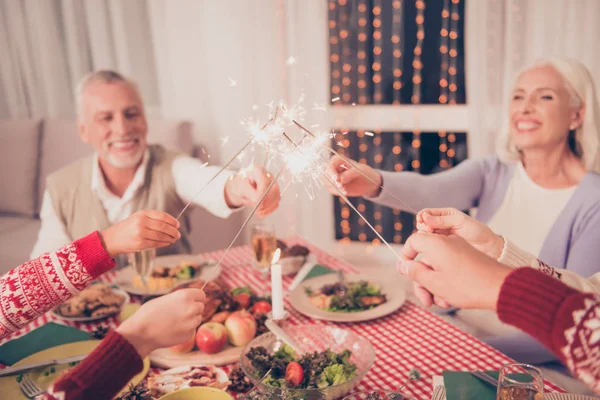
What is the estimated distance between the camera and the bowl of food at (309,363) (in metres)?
1.08

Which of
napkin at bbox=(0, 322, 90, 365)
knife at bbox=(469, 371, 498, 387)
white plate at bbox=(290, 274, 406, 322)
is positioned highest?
napkin at bbox=(0, 322, 90, 365)

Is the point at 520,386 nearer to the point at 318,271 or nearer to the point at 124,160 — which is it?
the point at 318,271

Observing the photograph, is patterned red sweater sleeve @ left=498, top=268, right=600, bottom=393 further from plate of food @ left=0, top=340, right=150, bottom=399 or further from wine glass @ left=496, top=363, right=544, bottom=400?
plate of food @ left=0, top=340, right=150, bottom=399

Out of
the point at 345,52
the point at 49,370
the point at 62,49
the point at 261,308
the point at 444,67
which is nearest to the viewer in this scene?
the point at 49,370

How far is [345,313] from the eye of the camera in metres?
1.49

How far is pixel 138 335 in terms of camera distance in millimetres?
916

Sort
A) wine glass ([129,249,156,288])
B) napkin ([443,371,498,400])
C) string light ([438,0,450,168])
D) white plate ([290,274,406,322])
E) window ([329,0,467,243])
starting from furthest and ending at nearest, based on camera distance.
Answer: window ([329,0,467,243])
string light ([438,0,450,168])
wine glass ([129,249,156,288])
white plate ([290,274,406,322])
napkin ([443,371,498,400])

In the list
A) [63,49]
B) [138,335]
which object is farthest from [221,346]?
[63,49]

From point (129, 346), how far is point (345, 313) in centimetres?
A: 75

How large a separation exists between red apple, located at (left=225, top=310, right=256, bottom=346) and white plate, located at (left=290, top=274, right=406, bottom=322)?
0.64 ft

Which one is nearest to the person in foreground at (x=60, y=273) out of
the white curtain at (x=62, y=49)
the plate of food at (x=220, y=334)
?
the plate of food at (x=220, y=334)

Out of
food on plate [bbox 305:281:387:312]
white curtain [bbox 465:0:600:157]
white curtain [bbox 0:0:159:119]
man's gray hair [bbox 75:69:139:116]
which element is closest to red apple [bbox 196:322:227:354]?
food on plate [bbox 305:281:387:312]

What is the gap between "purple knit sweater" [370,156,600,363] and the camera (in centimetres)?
170

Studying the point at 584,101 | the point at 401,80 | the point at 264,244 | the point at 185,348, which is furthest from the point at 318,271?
the point at 401,80
